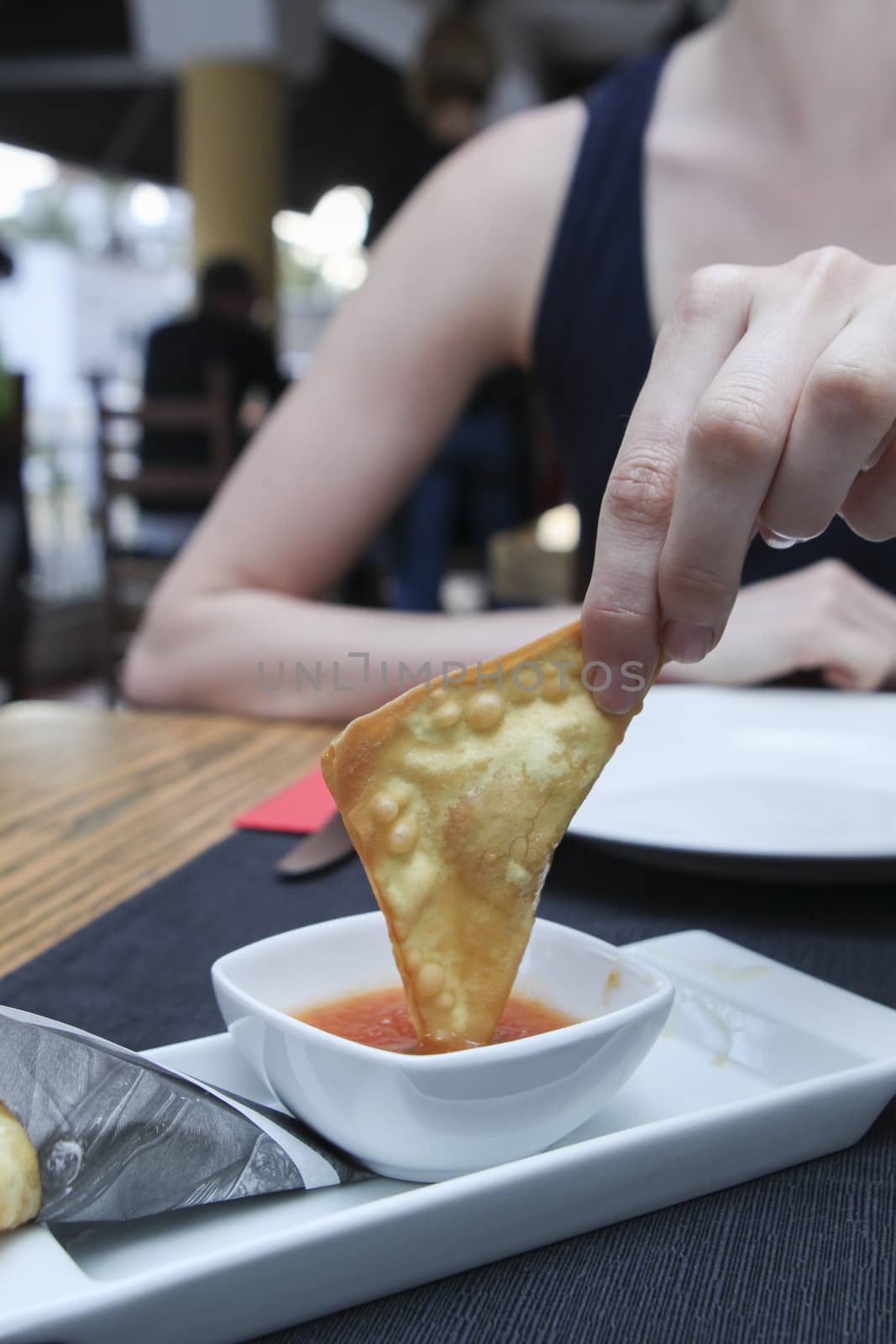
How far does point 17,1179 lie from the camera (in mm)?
345

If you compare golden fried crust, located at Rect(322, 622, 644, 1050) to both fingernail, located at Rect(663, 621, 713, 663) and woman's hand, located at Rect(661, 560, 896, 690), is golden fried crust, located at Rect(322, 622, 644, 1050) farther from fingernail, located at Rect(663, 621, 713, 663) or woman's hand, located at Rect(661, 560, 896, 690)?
woman's hand, located at Rect(661, 560, 896, 690)

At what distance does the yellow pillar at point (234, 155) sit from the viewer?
6965 mm

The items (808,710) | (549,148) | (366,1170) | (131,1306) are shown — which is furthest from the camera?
(549,148)

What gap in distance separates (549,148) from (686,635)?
1.09m

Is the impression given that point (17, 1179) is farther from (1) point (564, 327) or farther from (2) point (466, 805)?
(1) point (564, 327)

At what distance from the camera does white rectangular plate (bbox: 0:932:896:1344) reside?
0.33 m

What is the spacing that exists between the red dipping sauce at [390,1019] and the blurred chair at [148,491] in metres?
3.27

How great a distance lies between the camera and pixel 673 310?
0.58m

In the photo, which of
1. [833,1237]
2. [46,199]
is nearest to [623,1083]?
[833,1237]

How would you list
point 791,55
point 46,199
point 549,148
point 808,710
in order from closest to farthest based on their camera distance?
point 808,710 < point 791,55 < point 549,148 < point 46,199

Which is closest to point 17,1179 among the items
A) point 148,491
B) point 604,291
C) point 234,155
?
point 604,291

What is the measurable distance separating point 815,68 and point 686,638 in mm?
1048

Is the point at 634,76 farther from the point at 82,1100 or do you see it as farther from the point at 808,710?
the point at 82,1100

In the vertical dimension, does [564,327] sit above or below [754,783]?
above
